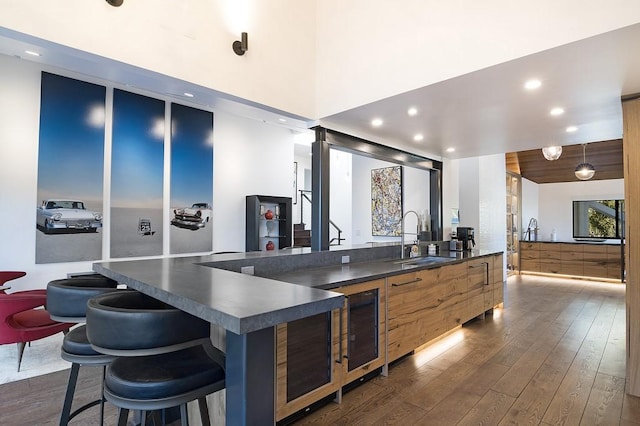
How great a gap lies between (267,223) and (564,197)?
8377 mm

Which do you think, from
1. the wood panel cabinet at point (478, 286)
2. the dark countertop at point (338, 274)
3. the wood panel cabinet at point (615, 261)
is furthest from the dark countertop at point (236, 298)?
the wood panel cabinet at point (615, 261)

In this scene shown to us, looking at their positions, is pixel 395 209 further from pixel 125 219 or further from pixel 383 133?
pixel 125 219

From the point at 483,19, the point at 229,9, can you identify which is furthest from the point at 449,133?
the point at 229,9

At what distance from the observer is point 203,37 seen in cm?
243

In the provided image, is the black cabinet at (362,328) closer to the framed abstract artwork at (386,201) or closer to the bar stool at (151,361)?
the bar stool at (151,361)

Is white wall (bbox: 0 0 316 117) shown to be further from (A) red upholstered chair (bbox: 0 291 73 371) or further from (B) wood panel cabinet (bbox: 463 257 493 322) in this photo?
(B) wood panel cabinet (bbox: 463 257 493 322)

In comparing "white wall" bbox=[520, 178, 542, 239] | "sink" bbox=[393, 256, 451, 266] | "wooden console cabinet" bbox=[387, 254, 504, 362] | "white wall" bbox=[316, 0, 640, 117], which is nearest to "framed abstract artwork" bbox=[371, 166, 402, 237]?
"wooden console cabinet" bbox=[387, 254, 504, 362]

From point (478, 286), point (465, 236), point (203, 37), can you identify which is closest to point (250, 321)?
point (203, 37)

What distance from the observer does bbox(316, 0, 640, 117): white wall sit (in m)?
1.94

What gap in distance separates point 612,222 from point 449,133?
752 cm

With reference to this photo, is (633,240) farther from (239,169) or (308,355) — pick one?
(239,169)

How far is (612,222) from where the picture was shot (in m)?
8.52

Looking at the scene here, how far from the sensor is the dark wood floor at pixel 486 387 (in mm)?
2271

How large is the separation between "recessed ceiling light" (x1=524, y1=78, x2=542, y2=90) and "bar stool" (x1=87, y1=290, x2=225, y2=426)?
2.72 meters
